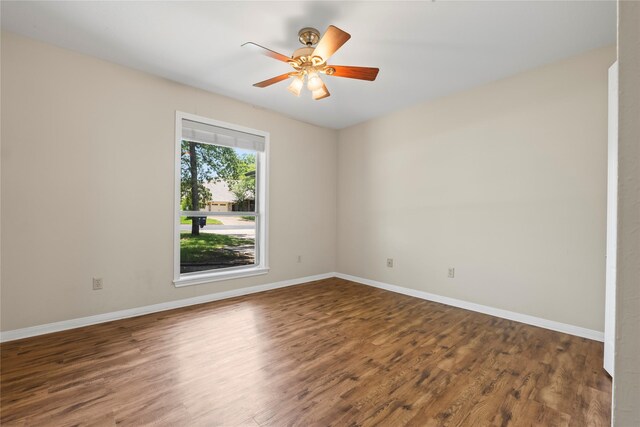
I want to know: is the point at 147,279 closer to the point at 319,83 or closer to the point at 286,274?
the point at 286,274

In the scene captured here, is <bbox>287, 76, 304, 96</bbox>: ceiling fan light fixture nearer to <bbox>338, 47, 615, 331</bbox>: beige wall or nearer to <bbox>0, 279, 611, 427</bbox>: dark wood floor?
<bbox>338, 47, 615, 331</bbox>: beige wall

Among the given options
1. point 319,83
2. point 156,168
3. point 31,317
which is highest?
point 319,83

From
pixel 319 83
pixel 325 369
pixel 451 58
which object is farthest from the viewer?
pixel 451 58

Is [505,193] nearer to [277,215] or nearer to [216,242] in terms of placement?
[277,215]

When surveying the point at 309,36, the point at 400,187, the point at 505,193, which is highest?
the point at 309,36

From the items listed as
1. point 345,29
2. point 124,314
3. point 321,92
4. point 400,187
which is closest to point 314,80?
point 321,92

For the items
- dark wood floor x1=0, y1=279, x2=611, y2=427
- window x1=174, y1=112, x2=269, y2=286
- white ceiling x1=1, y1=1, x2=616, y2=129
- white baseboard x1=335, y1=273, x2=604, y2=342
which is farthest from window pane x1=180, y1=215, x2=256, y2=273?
white baseboard x1=335, y1=273, x2=604, y2=342

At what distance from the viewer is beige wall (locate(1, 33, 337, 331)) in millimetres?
2545

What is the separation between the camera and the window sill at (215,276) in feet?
11.5

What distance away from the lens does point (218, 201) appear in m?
3.98

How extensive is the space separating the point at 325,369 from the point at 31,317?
2676 mm

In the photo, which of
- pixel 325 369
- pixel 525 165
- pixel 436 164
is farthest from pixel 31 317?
pixel 525 165

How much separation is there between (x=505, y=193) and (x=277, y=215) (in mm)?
2977

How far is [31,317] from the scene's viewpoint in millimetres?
2600
